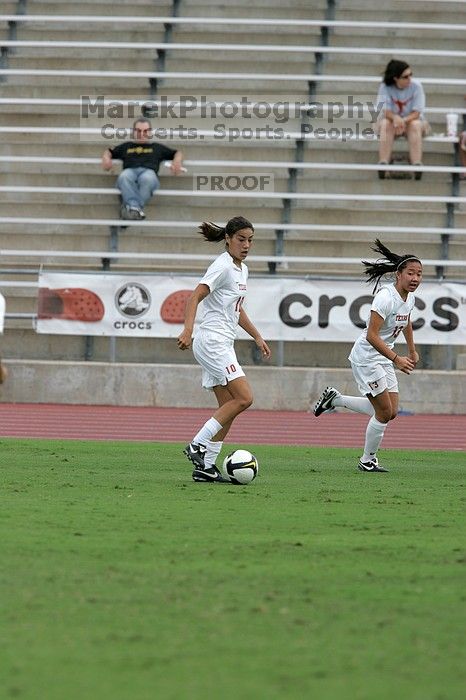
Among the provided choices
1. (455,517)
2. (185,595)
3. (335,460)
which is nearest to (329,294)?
(335,460)

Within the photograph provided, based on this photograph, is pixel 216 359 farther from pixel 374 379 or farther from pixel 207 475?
pixel 374 379

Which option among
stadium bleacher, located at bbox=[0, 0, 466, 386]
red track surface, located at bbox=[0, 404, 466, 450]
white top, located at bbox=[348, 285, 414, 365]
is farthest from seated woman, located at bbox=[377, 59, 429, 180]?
white top, located at bbox=[348, 285, 414, 365]

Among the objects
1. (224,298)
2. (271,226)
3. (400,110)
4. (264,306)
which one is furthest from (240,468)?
(400,110)

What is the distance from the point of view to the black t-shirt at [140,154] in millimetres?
20688

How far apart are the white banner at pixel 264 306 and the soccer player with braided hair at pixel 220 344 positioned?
750cm

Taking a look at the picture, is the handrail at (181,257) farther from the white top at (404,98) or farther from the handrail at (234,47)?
the handrail at (234,47)

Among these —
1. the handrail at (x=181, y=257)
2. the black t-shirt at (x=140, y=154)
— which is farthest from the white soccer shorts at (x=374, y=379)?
the black t-shirt at (x=140, y=154)

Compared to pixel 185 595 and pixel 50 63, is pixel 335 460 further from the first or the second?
pixel 50 63

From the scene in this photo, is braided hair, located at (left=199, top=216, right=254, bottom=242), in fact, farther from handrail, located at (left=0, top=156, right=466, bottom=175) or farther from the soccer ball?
handrail, located at (left=0, top=156, right=466, bottom=175)

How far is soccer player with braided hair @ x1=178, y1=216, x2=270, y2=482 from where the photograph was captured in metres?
10.3

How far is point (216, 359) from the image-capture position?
10.3m

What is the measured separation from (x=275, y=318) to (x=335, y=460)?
5885mm

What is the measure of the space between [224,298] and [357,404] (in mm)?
2245

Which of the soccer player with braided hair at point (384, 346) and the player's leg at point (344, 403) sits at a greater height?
the soccer player with braided hair at point (384, 346)
